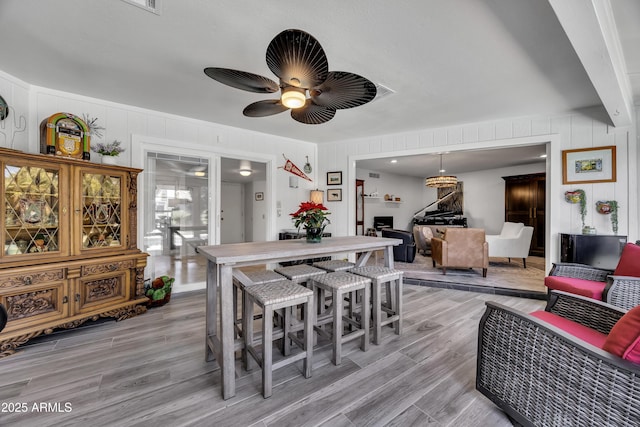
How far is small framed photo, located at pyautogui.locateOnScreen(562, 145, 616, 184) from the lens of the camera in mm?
3098

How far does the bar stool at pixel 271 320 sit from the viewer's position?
5.26ft

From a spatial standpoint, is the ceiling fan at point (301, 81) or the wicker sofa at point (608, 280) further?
the wicker sofa at point (608, 280)

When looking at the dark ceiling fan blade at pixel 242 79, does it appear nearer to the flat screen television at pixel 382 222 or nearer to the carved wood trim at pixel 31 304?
the carved wood trim at pixel 31 304

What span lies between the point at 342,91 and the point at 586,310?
6.80ft

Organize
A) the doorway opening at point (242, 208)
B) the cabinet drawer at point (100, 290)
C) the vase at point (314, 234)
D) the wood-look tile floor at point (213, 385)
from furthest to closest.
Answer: the doorway opening at point (242, 208), the cabinet drawer at point (100, 290), the vase at point (314, 234), the wood-look tile floor at point (213, 385)

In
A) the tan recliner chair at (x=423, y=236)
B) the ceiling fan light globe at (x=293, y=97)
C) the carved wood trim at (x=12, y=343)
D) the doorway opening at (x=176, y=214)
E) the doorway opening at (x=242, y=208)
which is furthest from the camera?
the doorway opening at (x=242, y=208)

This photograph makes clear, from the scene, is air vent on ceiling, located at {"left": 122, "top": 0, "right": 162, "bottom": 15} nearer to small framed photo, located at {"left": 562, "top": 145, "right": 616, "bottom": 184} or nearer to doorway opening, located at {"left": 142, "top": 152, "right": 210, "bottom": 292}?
doorway opening, located at {"left": 142, "top": 152, "right": 210, "bottom": 292}

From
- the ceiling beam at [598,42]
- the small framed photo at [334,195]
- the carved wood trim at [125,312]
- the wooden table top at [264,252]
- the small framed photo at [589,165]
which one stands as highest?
the ceiling beam at [598,42]

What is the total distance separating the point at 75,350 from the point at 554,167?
5503 mm

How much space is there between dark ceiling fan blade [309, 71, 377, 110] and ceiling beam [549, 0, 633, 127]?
0.98 m

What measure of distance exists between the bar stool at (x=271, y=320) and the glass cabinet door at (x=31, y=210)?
206cm

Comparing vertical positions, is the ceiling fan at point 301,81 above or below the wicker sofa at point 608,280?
above

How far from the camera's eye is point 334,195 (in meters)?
4.89

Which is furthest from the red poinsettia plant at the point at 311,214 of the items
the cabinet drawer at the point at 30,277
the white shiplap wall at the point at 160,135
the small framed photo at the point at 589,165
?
the small framed photo at the point at 589,165
